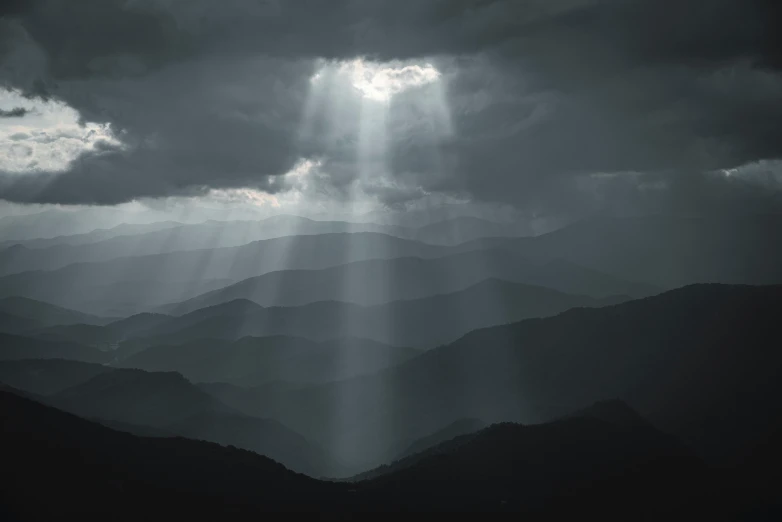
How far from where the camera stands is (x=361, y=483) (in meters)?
123

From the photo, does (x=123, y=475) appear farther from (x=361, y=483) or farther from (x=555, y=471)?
(x=555, y=471)

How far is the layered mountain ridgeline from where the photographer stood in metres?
98.1

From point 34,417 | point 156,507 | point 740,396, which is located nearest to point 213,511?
point 156,507

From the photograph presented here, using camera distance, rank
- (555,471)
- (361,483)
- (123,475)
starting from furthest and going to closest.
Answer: (555,471), (361,483), (123,475)

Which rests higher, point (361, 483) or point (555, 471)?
point (361, 483)

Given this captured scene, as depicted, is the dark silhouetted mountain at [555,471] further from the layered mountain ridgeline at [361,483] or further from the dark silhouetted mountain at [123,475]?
the dark silhouetted mountain at [123,475]

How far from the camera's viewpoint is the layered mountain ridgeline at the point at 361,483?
98.1 meters

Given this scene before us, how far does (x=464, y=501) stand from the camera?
113 metres

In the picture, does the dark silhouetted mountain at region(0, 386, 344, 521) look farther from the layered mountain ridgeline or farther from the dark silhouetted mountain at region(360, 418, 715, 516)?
the dark silhouetted mountain at region(360, 418, 715, 516)

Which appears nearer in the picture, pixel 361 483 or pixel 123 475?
pixel 123 475

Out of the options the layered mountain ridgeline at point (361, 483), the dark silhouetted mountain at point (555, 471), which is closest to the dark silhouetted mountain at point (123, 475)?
the layered mountain ridgeline at point (361, 483)

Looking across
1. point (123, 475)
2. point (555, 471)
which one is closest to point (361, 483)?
point (555, 471)

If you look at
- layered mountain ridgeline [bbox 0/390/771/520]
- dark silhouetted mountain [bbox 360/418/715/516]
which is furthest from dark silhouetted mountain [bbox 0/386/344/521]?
dark silhouetted mountain [bbox 360/418/715/516]

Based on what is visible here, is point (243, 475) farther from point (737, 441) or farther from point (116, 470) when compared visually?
point (737, 441)
